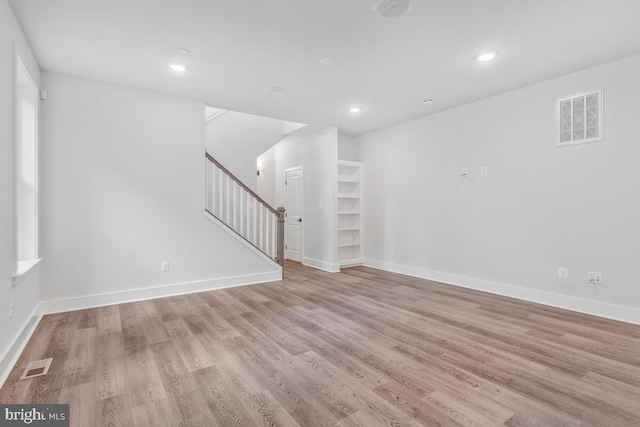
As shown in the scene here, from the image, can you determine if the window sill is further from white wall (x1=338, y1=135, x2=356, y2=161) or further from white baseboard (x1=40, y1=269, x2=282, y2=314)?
white wall (x1=338, y1=135, x2=356, y2=161)

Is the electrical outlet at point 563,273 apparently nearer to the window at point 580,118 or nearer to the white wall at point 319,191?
the window at point 580,118

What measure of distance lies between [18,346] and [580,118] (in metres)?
5.70

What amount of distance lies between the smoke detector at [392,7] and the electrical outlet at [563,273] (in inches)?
128

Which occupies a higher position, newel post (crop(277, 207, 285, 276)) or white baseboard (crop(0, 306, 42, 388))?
newel post (crop(277, 207, 285, 276))

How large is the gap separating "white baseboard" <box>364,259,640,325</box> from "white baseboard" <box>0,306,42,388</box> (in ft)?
15.8

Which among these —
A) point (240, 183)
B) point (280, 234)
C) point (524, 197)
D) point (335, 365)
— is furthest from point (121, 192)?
point (524, 197)

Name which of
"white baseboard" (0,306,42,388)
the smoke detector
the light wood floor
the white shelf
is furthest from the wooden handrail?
the smoke detector

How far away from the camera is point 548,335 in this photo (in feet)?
9.00

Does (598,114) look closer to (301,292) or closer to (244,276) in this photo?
(301,292)

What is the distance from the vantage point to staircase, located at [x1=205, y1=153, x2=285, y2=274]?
4.68 metres

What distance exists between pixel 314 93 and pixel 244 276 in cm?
278

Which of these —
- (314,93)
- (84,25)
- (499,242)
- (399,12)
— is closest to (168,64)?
(84,25)

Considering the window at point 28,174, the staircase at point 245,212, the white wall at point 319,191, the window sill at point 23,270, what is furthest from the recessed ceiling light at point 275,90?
the window sill at point 23,270

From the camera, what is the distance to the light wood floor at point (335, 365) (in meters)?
1.71
